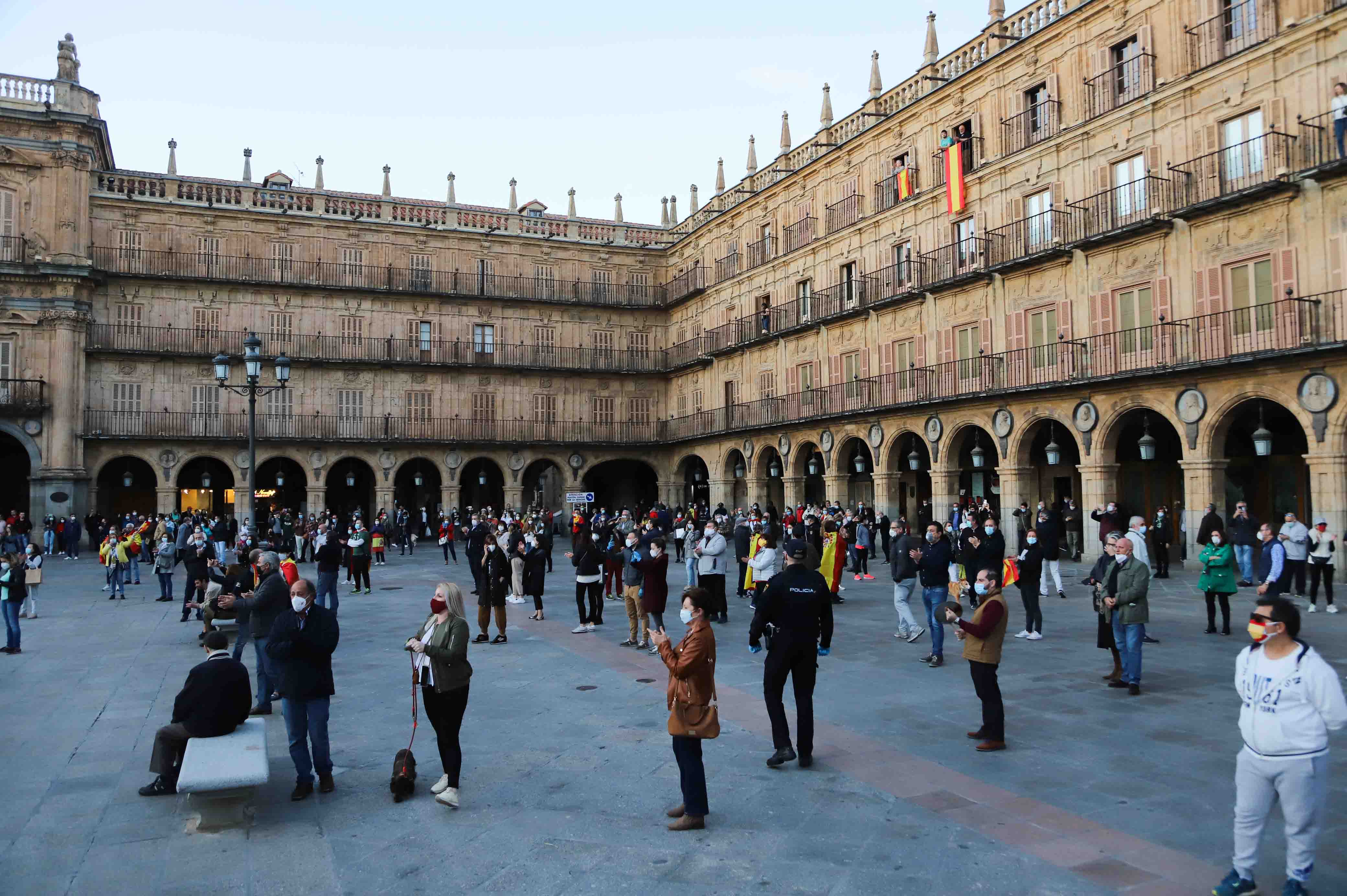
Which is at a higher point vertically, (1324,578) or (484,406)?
(484,406)

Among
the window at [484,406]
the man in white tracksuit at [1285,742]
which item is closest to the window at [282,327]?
the window at [484,406]

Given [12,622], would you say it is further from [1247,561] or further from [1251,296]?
[1251,296]

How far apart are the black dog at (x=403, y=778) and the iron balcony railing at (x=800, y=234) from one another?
1151 inches

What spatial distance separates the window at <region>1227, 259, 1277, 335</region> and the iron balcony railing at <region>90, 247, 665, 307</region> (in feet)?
87.2

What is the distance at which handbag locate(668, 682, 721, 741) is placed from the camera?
19.4ft

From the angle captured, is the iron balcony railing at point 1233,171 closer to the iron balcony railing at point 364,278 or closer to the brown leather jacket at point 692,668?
the brown leather jacket at point 692,668

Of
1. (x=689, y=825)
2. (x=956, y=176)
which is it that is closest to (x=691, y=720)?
(x=689, y=825)

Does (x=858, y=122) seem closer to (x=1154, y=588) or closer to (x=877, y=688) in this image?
(x=1154, y=588)

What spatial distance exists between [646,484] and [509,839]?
1629 inches

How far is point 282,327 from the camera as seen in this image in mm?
38531

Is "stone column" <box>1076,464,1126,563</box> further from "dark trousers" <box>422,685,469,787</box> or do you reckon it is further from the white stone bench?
the white stone bench

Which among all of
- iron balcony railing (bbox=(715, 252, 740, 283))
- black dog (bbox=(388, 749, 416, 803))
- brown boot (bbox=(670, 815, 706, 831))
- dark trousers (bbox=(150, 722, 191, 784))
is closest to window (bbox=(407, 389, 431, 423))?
iron balcony railing (bbox=(715, 252, 740, 283))

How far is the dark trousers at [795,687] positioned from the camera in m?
7.13

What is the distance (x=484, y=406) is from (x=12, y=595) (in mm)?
28998
